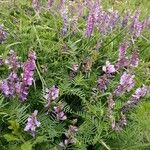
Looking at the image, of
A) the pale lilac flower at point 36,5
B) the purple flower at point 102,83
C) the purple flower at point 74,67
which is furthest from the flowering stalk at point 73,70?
the pale lilac flower at point 36,5

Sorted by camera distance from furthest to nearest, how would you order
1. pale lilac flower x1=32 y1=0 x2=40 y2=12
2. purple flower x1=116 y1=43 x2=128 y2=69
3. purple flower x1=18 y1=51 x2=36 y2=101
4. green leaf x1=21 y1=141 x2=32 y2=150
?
pale lilac flower x1=32 y1=0 x2=40 y2=12, purple flower x1=116 y1=43 x2=128 y2=69, purple flower x1=18 y1=51 x2=36 y2=101, green leaf x1=21 y1=141 x2=32 y2=150

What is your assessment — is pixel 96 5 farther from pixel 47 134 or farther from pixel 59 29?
pixel 47 134

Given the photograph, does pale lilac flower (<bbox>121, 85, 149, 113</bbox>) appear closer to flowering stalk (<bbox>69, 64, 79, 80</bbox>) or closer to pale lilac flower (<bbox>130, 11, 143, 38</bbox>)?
flowering stalk (<bbox>69, 64, 79, 80</bbox>)

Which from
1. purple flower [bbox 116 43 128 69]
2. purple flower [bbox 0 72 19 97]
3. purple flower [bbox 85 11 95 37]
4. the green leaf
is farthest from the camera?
purple flower [bbox 85 11 95 37]

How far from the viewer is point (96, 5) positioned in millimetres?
3385

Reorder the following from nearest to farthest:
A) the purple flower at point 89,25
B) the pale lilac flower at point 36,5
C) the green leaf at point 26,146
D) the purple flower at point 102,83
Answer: the green leaf at point 26,146 → the purple flower at point 102,83 → the purple flower at point 89,25 → the pale lilac flower at point 36,5

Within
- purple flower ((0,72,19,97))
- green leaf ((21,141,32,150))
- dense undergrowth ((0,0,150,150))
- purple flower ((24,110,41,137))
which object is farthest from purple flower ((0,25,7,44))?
green leaf ((21,141,32,150))

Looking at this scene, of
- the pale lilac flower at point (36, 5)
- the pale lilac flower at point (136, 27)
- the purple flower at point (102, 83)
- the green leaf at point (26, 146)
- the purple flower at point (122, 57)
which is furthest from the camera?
the pale lilac flower at point (36, 5)

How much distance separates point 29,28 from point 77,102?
2.53 ft

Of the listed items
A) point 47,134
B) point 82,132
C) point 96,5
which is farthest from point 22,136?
point 96,5

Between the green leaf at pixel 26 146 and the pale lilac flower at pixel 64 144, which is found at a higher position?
the green leaf at pixel 26 146

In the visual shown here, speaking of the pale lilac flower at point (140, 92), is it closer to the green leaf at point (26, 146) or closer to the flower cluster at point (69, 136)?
the flower cluster at point (69, 136)

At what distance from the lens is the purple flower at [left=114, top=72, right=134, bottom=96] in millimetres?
2588

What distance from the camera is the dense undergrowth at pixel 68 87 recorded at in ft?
8.07
